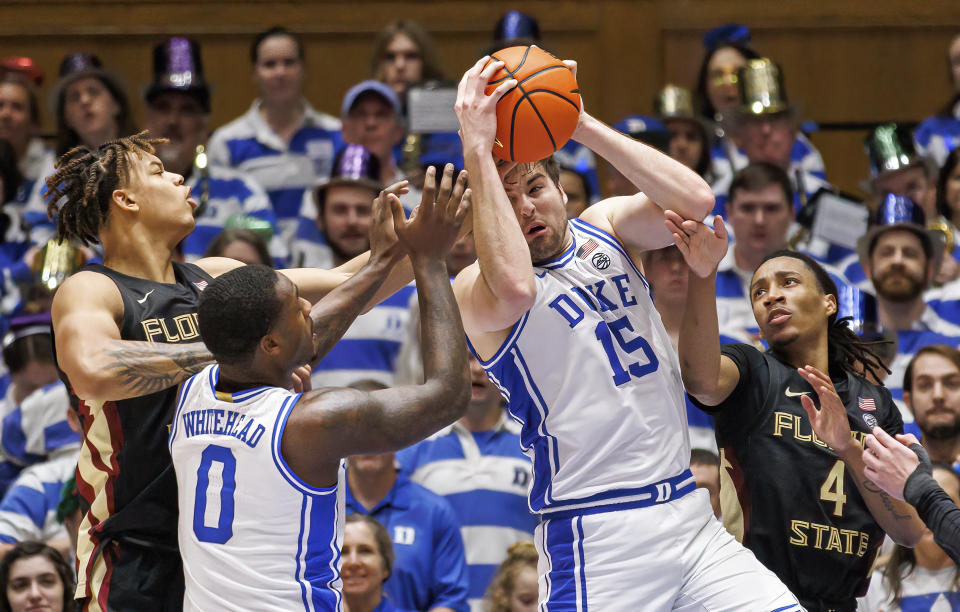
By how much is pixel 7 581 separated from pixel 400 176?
11.8 feet

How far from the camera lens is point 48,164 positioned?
9.16 m

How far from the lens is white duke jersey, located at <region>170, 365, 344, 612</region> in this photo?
11.8 ft

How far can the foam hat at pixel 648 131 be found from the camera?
823 centimetres

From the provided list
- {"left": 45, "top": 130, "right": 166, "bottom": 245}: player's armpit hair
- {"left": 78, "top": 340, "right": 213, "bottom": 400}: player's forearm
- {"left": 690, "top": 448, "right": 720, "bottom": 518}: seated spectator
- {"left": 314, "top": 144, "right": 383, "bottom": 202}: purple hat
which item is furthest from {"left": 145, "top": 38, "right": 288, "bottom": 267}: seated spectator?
{"left": 78, "top": 340, "right": 213, "bottom": 400}: player's forearm

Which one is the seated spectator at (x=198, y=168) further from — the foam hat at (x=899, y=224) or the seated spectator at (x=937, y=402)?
the seated spectator at (x=937, y=402)

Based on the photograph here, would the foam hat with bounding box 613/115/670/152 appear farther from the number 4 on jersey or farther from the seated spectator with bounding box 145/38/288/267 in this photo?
the number 4 on jersey

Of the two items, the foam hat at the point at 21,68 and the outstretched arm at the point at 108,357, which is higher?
the foam hat at the point at 21,68

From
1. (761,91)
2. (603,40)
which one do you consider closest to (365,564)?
(761,91)

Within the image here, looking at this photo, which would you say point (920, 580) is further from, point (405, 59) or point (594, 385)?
point (405, 59)

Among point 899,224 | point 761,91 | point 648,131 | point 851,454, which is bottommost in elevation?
point 851,454

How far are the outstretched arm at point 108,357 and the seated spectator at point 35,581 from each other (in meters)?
2.23

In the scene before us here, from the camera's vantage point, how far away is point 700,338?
4480mm

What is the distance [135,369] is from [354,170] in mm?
3974

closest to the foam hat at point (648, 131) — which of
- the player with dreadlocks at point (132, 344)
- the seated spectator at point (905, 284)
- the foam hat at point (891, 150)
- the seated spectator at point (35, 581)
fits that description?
the seated spectator at point (905, 284)
